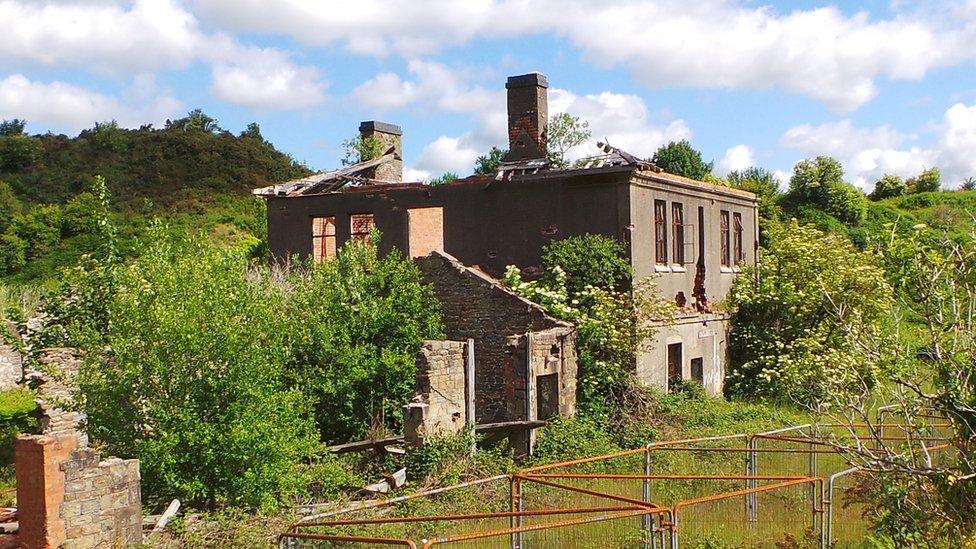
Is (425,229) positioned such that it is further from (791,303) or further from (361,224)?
(791,303)

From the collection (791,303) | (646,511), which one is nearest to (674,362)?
(791,303)

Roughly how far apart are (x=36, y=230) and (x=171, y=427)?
147ft

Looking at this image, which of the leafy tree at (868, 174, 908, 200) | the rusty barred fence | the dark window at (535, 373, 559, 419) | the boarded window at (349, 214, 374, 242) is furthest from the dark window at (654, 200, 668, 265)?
the leafy tree at (868, 174, 908, 200)

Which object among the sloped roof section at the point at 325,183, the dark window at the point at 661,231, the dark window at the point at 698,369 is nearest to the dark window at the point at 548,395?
the dark window at the point at 661,231

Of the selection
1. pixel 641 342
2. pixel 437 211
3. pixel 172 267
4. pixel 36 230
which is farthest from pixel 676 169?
pixel 172 267

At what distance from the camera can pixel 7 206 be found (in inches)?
2382

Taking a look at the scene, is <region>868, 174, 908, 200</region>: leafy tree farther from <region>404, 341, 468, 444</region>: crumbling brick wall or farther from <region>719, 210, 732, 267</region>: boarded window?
<region>404, 341, 468, 444</region>: crumbling brick wall

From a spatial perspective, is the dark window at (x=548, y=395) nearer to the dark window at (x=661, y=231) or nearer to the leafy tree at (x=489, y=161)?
the dark window at (x=661, y=231)

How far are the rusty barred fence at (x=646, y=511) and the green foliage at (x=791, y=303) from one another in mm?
9587

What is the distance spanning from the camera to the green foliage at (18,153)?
234 feet

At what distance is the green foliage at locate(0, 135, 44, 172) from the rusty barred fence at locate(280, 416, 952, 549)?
67.2 metres

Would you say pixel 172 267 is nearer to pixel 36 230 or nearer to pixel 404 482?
pixel 404 482

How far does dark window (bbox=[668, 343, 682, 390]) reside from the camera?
2430 centimetres

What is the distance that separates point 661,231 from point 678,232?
1.22m
